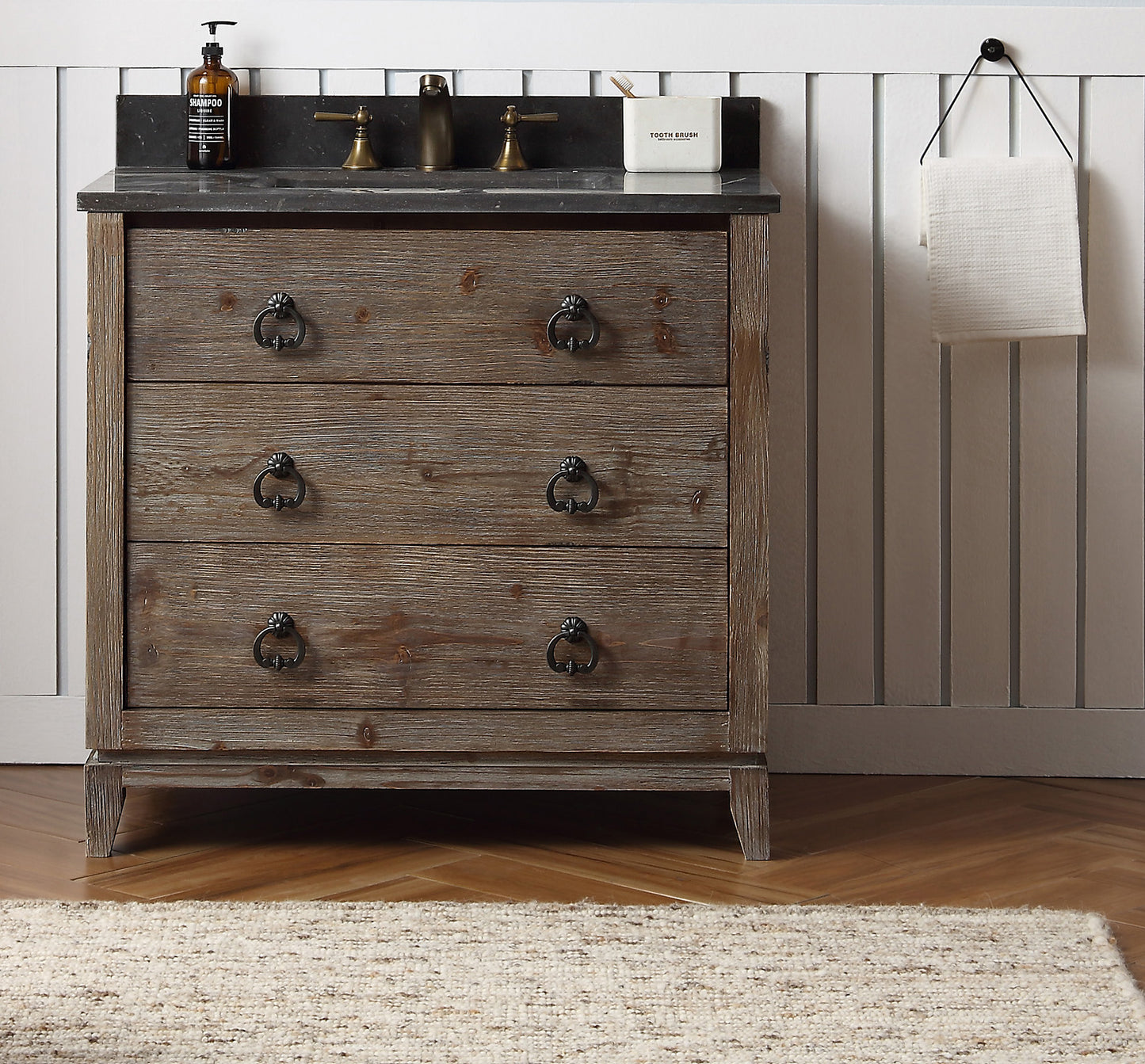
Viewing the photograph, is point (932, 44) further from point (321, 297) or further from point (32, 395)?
point (32, 395)

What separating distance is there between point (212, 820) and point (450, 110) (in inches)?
38.9

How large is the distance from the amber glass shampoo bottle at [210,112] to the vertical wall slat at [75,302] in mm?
145

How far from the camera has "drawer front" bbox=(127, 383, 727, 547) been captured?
146 centimetres

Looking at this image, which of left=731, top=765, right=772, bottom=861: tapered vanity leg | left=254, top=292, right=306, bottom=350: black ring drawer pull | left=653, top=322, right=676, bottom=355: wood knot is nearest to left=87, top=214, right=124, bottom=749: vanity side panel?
left=254, top=292, right=306, bottom=350: black ring drawer pull

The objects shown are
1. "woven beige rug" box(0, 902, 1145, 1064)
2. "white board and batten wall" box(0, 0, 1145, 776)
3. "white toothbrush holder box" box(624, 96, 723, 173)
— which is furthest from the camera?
"white board and batten wall" box(0, 0, 1145, 776)

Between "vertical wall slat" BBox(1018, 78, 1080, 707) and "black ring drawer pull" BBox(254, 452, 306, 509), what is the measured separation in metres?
1.04

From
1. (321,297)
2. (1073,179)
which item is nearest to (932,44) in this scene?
(1073,179)

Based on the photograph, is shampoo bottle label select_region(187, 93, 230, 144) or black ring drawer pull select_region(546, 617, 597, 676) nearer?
black ring drawer pull select_region(546, 617, 597, 676)

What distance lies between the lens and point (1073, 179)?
183cm

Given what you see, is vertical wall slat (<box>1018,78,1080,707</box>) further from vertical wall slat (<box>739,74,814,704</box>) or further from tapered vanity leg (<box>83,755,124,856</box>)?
tapered vanity leg (<box>83,755,124,856</box>)

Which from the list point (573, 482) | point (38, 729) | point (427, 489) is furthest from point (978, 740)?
point (38, 729)

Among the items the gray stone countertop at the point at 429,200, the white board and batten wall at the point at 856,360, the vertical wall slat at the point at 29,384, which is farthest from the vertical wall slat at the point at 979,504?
the vertical wall slat at the point at 29,384

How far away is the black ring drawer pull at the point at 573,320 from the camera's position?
144 cm

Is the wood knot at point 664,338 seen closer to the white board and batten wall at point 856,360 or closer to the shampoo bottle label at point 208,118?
the white board and batten wall at point 856,360
